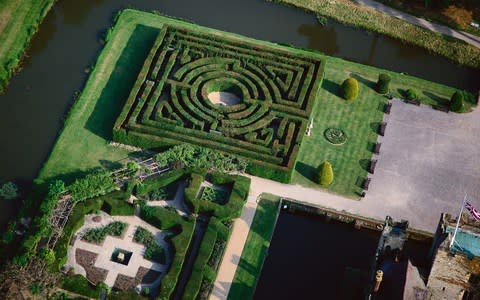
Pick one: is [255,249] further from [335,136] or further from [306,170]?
[335,136]

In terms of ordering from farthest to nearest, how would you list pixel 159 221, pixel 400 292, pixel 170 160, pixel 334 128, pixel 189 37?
pixel 189 37 → pixel 334 128 → pixel 170 160 → pixel 159 221 → pixel 400 292

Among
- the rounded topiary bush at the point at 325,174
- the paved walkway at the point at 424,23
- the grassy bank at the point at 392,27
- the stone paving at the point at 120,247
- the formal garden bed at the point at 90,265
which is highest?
the paved walkway at the point at 424,23

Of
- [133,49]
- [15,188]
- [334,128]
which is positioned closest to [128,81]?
[133,49]

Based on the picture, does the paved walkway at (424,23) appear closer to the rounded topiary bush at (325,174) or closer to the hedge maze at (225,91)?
the hedge maze at (225,91)

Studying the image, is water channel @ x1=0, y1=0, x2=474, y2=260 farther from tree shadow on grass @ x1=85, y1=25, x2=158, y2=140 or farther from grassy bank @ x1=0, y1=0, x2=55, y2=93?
tree shadow on grass @ x1=85, y1=25, x2=158, y2=140

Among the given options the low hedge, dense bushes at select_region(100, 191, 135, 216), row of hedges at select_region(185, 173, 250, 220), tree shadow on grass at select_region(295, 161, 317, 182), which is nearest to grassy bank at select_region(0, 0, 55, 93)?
dense bushes at select_region(100, 191, 135, 216)

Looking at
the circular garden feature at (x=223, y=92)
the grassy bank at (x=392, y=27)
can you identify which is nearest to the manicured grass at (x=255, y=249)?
the circular garden feature at (x=223, y=92)

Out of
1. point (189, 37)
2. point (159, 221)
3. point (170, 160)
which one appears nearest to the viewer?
point (159, 221)

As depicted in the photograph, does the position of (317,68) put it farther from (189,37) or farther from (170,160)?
(170,160)
